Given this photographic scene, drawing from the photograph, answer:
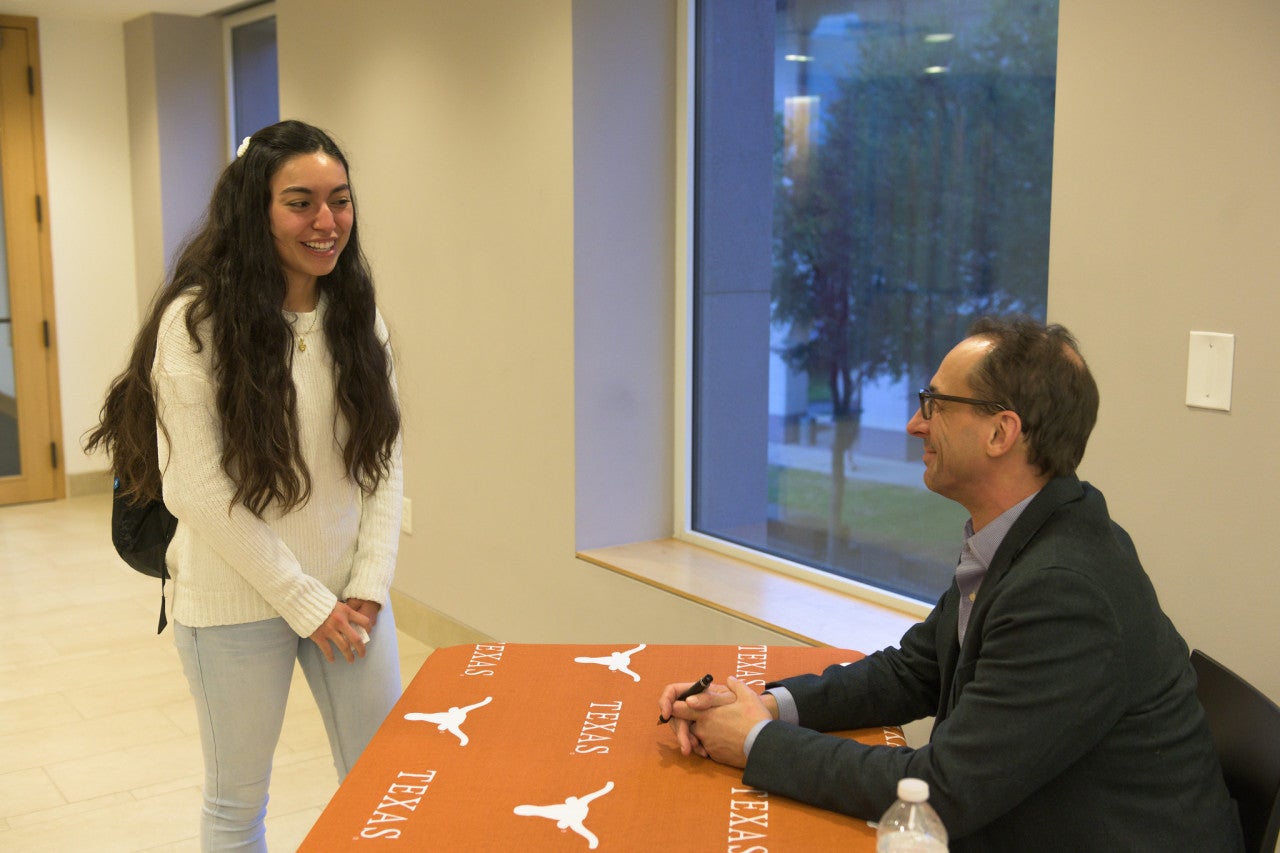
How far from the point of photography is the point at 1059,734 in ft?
4.69

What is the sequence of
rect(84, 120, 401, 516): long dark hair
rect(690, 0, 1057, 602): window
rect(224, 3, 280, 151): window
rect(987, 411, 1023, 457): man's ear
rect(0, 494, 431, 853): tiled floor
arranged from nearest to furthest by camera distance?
rect(987, 411, 1023, 457): man's ear → rect(84, 120, 401, 516): long dark hair → rect(690, 0, 1057, 602): window → rect(0, 494, 431, 853): tiled floor → rect(224, 3, 280, 151): window

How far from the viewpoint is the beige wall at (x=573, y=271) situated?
210 cm

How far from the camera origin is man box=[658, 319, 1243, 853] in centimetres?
144

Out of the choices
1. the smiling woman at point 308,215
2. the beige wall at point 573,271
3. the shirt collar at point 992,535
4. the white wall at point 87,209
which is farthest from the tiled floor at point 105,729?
the shirt collar at point 992,535

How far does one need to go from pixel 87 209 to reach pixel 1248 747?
7134 millimetres

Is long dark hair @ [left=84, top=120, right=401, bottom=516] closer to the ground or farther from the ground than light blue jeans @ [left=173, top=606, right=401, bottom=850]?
farther from the ground

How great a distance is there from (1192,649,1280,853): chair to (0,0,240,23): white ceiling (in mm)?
6247

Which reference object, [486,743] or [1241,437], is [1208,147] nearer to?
[1241,437]

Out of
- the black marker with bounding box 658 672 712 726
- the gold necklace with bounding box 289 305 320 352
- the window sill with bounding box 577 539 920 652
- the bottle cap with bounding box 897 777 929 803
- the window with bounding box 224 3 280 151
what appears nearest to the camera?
the bottle cap with bounding box 897 777 929 803

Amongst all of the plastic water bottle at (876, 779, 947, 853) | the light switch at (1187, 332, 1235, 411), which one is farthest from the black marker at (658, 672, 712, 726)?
the light switch at (1187, 332, 1235, 411)

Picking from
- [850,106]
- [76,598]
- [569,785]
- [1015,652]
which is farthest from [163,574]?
[76,598]

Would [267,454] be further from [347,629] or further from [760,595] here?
[760,595]

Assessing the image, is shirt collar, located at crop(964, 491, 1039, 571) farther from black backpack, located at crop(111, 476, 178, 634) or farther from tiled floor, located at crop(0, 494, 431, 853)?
tiled floor, located at crop(0, 494, 431, 853)

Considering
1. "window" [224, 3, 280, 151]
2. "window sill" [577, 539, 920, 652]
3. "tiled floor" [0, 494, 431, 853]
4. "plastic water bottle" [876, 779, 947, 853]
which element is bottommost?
"tiled floor" [0, 494, 431, 853]
